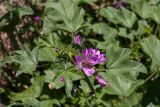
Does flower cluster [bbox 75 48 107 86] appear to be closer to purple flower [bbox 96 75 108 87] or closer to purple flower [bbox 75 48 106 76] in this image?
purple flower [bbox 75 48 106 76]

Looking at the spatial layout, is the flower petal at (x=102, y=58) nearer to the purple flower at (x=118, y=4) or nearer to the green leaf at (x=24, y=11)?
the green leaf at (x=24, y=11)

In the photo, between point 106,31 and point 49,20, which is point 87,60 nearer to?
point 49,20

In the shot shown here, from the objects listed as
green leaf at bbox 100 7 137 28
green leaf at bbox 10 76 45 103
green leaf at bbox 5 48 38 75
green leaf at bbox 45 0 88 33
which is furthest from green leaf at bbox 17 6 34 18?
green leaf at bbox 5 48 38 75

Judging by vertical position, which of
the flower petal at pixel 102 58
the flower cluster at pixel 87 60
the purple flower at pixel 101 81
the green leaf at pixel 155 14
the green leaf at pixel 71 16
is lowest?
the purple flower at pixel 101 81

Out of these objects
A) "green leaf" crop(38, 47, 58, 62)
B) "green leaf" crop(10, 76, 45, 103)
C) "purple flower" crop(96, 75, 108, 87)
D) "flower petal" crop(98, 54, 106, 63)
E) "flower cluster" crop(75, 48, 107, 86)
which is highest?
"flower cluster" crop(75, 48, 107, 86)

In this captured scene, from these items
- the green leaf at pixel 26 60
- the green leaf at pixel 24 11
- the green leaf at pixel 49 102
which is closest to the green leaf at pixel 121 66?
the green leaf at pixel 26 60

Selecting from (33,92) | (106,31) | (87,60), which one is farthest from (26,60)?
(106,31)

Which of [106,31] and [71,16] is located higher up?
[71,16]

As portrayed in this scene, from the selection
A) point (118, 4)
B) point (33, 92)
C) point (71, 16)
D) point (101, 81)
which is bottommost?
point (33, 92)
